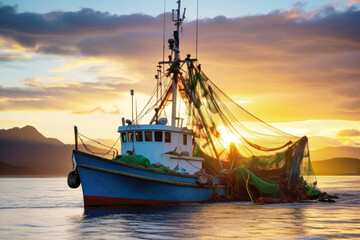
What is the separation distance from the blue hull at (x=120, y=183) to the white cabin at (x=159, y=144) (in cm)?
201

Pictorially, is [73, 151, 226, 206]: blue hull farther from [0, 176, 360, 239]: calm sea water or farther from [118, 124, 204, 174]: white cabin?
[118, 124, 204, 174]: white cabin

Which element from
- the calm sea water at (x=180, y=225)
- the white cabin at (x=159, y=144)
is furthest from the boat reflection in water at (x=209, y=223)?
the white cabin at (x=159, y=144)

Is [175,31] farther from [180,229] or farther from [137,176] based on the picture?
[180,229]

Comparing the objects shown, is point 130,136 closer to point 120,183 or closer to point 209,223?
point 120,183

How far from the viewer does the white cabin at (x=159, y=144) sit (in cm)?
2524

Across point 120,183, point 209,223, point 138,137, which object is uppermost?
point 138,137

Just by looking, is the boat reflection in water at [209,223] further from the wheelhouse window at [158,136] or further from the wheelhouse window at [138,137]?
the wheelhouse window at [138,137]

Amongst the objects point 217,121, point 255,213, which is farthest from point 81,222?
point 217,121

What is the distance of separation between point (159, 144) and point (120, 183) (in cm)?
430

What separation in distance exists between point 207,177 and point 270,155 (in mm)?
5940

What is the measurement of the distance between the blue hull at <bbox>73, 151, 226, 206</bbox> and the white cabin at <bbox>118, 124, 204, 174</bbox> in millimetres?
2011

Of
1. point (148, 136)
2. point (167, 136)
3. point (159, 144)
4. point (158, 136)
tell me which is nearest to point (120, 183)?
point (159, 144)

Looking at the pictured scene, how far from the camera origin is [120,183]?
21.8m

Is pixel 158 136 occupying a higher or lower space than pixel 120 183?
higher
